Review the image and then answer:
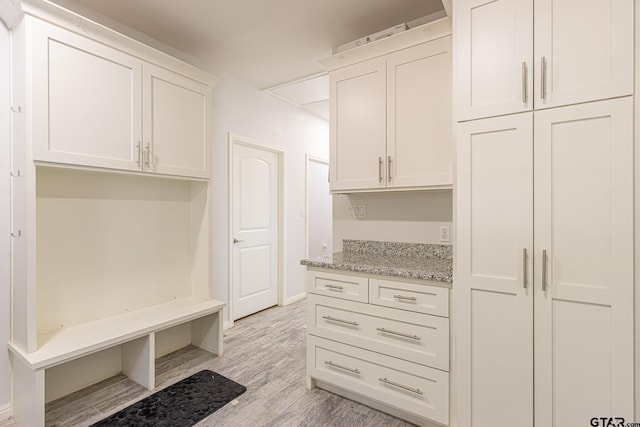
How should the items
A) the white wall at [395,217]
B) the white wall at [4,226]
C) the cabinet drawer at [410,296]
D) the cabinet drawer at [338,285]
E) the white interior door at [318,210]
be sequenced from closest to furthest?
the cabinet drawer at [410,296], the white wall at [4,226], the cabinet drawer at [338,285], the white wall at [395,217], the white interior door at [318,210]

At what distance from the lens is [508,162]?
59.4 inches

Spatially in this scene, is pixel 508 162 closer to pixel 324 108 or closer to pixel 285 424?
pixel 285 424

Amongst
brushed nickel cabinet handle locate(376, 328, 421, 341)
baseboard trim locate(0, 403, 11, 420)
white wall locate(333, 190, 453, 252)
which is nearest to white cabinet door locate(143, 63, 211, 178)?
white wall locate(333, 190, 453, 252)

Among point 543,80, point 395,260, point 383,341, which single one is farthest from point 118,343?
point 543,80

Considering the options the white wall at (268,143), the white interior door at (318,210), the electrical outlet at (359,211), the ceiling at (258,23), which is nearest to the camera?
the ceiling at (258,23)

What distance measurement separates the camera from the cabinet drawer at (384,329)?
5.74ft

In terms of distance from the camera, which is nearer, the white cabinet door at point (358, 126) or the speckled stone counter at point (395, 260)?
the speckled stone counter at point (395, 260)

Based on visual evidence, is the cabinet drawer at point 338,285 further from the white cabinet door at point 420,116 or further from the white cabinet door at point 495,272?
the white cabinet door at point 420,116

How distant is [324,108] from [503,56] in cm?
293

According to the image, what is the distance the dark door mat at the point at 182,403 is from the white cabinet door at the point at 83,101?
1534 millimetres

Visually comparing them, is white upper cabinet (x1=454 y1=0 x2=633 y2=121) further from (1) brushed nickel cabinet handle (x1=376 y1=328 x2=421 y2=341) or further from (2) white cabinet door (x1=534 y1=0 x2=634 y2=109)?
(1) brushed nickel cabinet handle (x1=376 y1=328 x2=421 y2=341)

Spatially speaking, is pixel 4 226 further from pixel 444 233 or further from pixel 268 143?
pixel 444 233

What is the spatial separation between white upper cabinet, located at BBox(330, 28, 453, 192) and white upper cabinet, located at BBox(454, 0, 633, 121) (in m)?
0.36

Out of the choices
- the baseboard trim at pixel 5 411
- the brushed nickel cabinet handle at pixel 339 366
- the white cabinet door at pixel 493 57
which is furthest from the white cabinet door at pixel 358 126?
the baseboard trim at pixel 5 411
